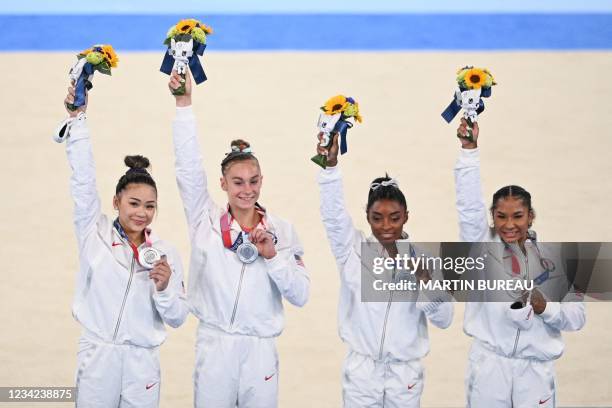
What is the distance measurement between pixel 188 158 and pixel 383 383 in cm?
173

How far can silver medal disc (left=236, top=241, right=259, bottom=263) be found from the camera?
742 centimetres

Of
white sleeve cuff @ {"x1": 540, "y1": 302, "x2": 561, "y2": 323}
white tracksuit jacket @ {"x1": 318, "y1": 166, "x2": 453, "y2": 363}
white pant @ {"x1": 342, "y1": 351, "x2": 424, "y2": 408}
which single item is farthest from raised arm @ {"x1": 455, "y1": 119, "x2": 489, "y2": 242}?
Result: white pant @ {"x1": 342, "y1": 351, "x2": 424, "y2": 408}

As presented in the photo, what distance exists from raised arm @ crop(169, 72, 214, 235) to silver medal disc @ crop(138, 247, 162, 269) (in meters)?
0.41

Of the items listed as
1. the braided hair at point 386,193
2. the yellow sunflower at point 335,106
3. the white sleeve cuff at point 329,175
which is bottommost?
the braided hair at point 386,193

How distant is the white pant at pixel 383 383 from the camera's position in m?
7.48

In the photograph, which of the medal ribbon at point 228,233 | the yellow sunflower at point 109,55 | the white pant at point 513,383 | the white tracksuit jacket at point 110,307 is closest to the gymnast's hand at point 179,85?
the yellow sunflower at point 109,55

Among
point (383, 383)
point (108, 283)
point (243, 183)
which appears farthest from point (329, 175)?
point (108, 283)

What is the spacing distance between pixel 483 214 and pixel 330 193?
2.92 ft

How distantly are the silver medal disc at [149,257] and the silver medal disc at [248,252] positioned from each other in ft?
1.57

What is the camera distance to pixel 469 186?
7340mm

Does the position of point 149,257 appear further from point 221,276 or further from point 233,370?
point 233,370

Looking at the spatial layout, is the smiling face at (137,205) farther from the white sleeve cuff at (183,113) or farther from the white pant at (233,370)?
the white pant at (233,370)

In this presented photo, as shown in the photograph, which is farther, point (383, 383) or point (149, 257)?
point (383, 383)

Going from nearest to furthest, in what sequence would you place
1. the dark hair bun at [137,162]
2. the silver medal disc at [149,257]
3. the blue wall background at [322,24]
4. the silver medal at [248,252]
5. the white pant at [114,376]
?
1. the silver medal disc at [149,257]
2. the white pant at [114,376]
3. the silver medal at [248,252]
4. the dark hair bun at [137,162]
5. the blue wall background at [322,24]
